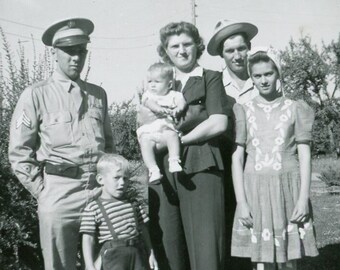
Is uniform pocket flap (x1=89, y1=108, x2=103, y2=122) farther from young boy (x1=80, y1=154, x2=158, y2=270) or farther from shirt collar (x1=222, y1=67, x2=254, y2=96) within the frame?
shirt collar (x1=222, y1=67, x2=254, y2=96)

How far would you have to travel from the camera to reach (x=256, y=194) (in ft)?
12.0

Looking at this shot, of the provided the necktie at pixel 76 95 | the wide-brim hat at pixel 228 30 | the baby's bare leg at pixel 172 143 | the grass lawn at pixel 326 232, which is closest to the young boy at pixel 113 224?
the baby's bare leg at pixel 172 143

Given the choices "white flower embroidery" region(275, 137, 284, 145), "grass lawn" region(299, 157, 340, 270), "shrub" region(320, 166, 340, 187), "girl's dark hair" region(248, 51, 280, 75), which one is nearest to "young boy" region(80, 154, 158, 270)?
"white flower embroidery" region(275, 137, 284, 145)

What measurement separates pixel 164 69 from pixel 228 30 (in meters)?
0.88

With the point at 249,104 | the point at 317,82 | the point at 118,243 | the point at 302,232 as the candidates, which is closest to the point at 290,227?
the point at 302,232

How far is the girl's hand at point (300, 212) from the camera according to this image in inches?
139

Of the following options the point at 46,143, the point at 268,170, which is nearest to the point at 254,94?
the point at 268,170

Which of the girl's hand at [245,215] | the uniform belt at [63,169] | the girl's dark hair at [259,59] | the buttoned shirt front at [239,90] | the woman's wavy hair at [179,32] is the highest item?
the woman's wavy hair at [179,32]

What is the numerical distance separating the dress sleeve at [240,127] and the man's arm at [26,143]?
1514 millimetres

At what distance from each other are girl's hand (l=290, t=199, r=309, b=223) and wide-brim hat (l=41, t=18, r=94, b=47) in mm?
2003

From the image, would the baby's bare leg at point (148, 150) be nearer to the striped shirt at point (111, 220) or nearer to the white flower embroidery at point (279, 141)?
the striped shirt at point (111, 220)

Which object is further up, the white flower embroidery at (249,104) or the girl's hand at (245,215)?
the white flower embroidery at (249,104)

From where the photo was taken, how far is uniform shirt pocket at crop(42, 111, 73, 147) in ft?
11.8

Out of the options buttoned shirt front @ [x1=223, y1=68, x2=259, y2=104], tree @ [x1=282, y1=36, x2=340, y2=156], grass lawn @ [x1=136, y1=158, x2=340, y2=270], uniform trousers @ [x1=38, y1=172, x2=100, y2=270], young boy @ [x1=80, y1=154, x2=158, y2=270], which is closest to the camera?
young boy @ [x1=80, y1=154, x2=158, y2=270]
